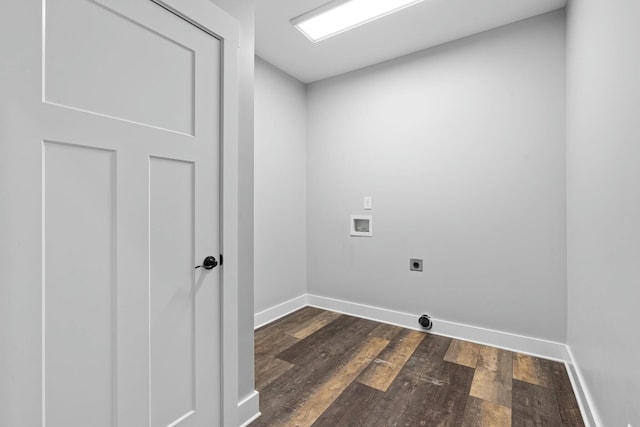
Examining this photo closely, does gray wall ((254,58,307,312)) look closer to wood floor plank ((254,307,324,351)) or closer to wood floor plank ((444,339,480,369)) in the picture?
wood floor plank ((254,307,324,351))

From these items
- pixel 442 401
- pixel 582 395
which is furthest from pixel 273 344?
pixel 582 395

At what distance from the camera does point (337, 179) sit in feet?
10.7

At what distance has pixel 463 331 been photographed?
2576mm

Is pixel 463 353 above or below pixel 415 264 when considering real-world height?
below

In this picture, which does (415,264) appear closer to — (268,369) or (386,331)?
(386,331)

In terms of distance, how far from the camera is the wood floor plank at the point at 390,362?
194 centimetres

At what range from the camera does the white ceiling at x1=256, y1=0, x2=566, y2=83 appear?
2168mm
